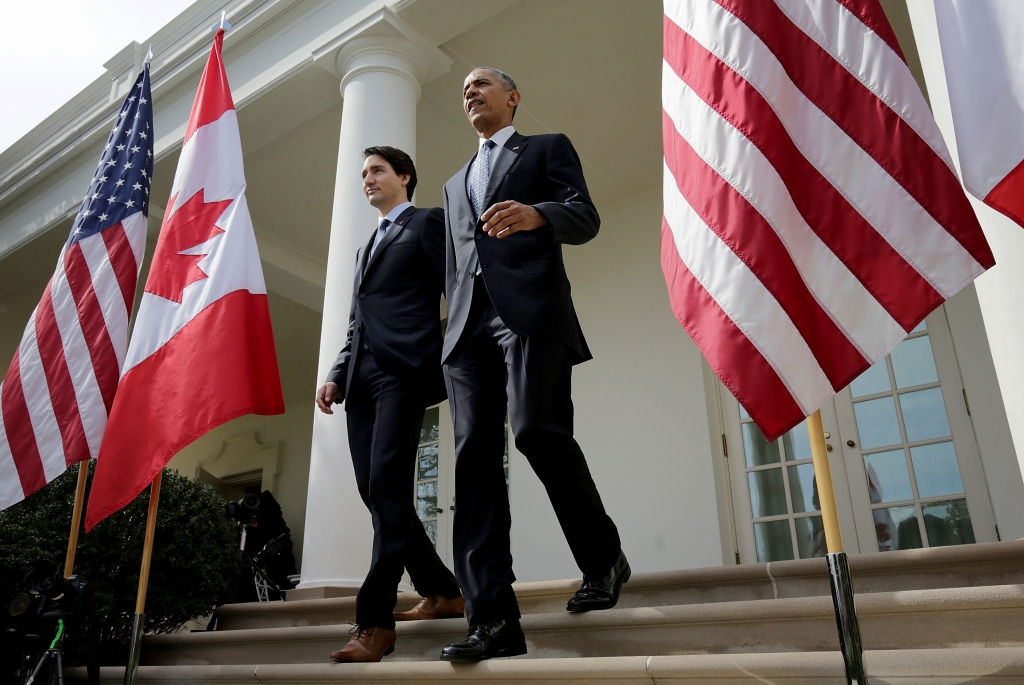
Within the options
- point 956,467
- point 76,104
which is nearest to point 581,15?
point 956,467

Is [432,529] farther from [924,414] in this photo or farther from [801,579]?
[801,579]

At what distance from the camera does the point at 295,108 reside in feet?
18.4

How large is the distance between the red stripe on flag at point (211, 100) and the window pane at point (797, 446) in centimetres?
401

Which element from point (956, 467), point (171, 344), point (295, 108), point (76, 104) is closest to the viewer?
point (171, 344)

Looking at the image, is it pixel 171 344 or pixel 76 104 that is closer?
pixel 171 344

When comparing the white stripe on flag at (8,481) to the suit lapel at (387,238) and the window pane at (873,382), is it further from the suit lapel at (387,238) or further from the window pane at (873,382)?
the window pane at (873,382)

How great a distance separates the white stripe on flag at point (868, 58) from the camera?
1.76 metres

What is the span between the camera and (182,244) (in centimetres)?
344

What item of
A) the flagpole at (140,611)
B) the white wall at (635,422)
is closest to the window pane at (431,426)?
the white wall at (635,422)

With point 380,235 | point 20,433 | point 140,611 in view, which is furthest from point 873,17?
point 20,433

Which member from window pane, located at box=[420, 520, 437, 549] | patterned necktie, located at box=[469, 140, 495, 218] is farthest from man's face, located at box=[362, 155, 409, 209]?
window pane, located at box=[420, 520, 437, 549]

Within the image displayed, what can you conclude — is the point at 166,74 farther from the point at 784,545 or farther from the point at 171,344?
the point at 784,545

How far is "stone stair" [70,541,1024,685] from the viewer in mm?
1632

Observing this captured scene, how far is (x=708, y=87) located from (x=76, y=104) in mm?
7292
